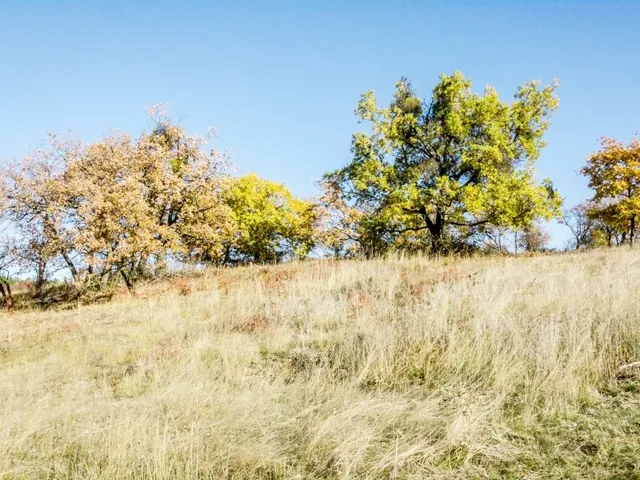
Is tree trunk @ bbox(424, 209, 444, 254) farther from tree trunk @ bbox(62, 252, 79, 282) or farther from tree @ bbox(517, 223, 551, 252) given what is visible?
tree @ bbox(517, 223, 551, 252)

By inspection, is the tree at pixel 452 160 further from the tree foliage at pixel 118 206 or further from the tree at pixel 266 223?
the tree at pixel 266 223

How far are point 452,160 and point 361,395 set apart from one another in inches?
829

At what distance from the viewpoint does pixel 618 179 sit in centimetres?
3425

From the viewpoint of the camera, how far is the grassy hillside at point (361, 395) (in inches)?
134

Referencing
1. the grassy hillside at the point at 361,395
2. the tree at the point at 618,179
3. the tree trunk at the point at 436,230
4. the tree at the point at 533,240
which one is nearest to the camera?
the grassy hillside at the point at 361,395

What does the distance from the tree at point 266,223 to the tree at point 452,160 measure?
16085 millimetres

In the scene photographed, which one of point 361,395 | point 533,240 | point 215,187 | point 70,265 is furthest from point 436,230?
point 533,240

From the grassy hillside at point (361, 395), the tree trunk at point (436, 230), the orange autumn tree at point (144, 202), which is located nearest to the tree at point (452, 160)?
the tree trunk at point (436, 230)

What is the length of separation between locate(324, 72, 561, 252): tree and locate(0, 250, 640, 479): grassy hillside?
1319 centimetres

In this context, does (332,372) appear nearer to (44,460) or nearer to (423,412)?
(423,412)

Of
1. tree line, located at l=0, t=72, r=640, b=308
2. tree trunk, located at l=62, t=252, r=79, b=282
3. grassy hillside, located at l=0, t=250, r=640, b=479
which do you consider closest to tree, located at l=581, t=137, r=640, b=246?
tree line, located at l=0, t=72, r=640, b=308

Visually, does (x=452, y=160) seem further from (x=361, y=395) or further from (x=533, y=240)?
(x=533, y=240)

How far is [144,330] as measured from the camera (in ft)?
30.5

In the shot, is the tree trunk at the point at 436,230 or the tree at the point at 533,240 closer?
the tree trunk at the point at 436,230
